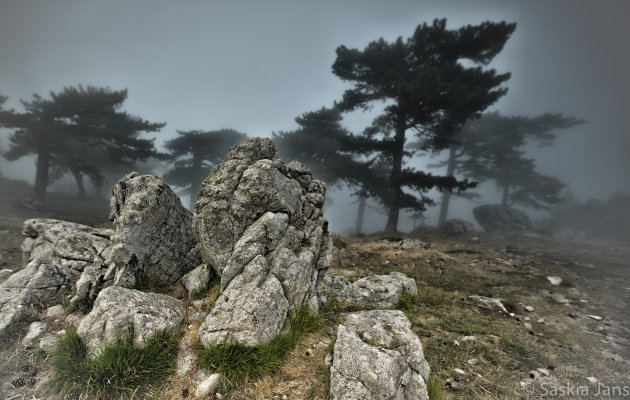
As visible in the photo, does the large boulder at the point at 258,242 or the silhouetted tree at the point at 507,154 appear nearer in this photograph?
the large boulder at the point at 258,242

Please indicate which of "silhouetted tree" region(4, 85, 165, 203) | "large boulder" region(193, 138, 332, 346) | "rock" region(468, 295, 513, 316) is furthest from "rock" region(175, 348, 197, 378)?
"silhouetted tree" region(4, 85, 165, 203)

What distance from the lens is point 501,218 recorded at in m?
36.2

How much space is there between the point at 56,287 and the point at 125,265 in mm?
2181

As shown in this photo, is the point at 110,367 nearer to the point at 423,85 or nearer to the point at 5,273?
the point at 5,273

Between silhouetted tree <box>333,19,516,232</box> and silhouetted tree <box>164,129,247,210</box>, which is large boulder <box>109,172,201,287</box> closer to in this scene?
silhouetted tree <box>333,19,516,232</box>

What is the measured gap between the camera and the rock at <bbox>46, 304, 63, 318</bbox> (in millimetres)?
5512

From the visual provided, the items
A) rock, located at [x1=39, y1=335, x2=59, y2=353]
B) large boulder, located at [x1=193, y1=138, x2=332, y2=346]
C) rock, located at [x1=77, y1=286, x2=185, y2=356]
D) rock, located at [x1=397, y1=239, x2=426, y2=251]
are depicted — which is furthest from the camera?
rock, located at [x1=397, y1=239, x2=426, y2=251]

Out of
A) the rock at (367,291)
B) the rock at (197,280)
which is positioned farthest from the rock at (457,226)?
the rock at (197,280)

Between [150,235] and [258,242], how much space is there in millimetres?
3241

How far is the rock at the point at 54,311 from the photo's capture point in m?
5.51

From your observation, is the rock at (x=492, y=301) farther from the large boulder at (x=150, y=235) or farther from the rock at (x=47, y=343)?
the rock at (x=47, y=343)

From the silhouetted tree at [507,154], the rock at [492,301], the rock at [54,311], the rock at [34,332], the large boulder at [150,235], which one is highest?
the silhouetted tree at [507,154]

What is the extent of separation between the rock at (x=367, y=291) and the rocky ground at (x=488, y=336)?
445 millimetres

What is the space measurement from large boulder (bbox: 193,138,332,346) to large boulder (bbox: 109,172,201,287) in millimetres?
1087
